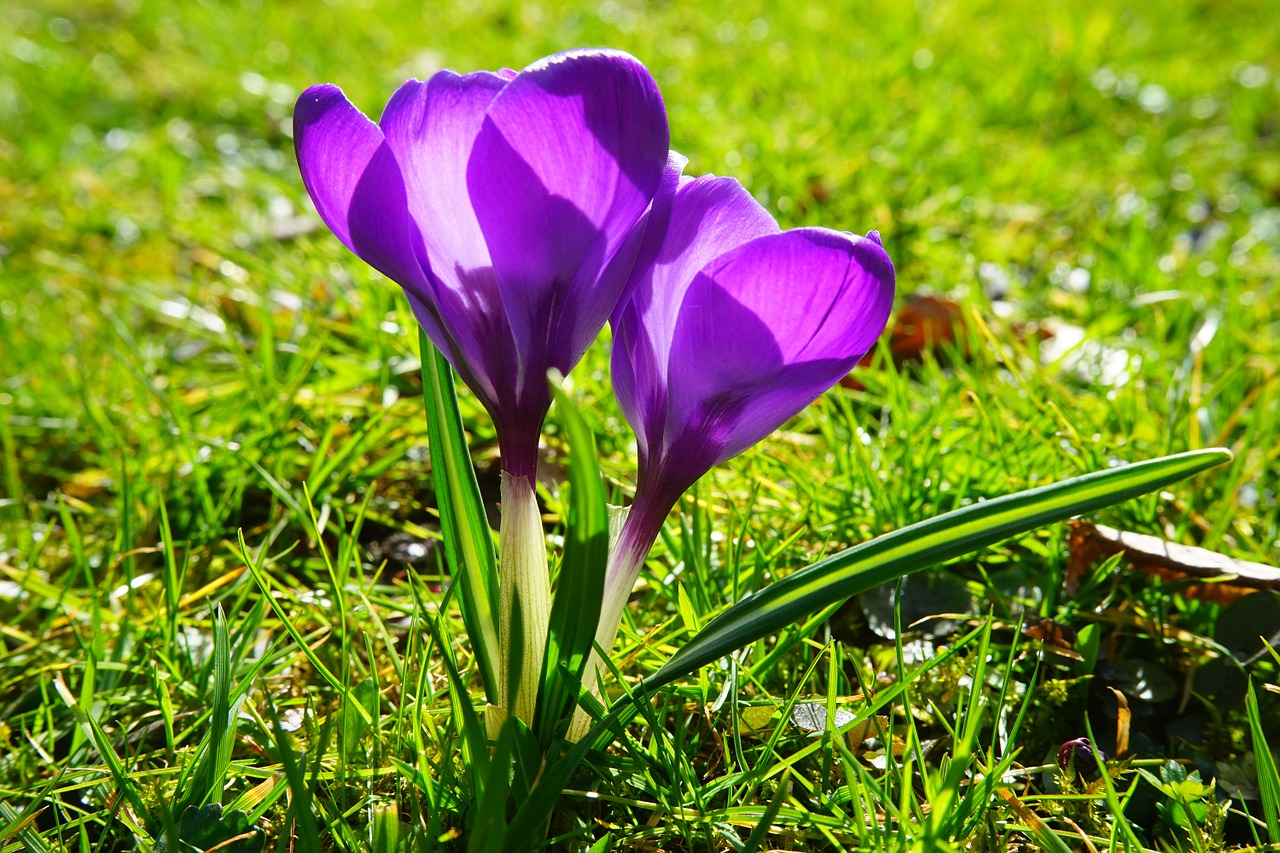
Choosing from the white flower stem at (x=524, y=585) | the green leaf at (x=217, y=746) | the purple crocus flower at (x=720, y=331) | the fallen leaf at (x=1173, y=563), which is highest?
the purple crocus flower at (x=720, y=331)

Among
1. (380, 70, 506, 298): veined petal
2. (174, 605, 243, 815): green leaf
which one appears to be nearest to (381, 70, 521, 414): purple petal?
(380, 70, 506, 298): veined petal

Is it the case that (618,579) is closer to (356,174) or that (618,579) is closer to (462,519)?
(462,519)

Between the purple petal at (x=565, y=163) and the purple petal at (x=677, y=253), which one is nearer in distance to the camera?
the purple petal at (x=565, y=163)

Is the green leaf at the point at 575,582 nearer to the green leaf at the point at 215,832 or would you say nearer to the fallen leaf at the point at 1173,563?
the green leaf at the point at 215,832

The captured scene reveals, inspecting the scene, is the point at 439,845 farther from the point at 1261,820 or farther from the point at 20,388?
the point at 20,388

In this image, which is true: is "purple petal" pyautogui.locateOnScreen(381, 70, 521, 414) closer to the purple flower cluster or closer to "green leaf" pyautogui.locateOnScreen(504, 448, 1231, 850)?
the purple flower cluster

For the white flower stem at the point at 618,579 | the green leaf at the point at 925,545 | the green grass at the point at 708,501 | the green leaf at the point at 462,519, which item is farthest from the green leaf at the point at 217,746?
the green leaf at the point at 925,545
